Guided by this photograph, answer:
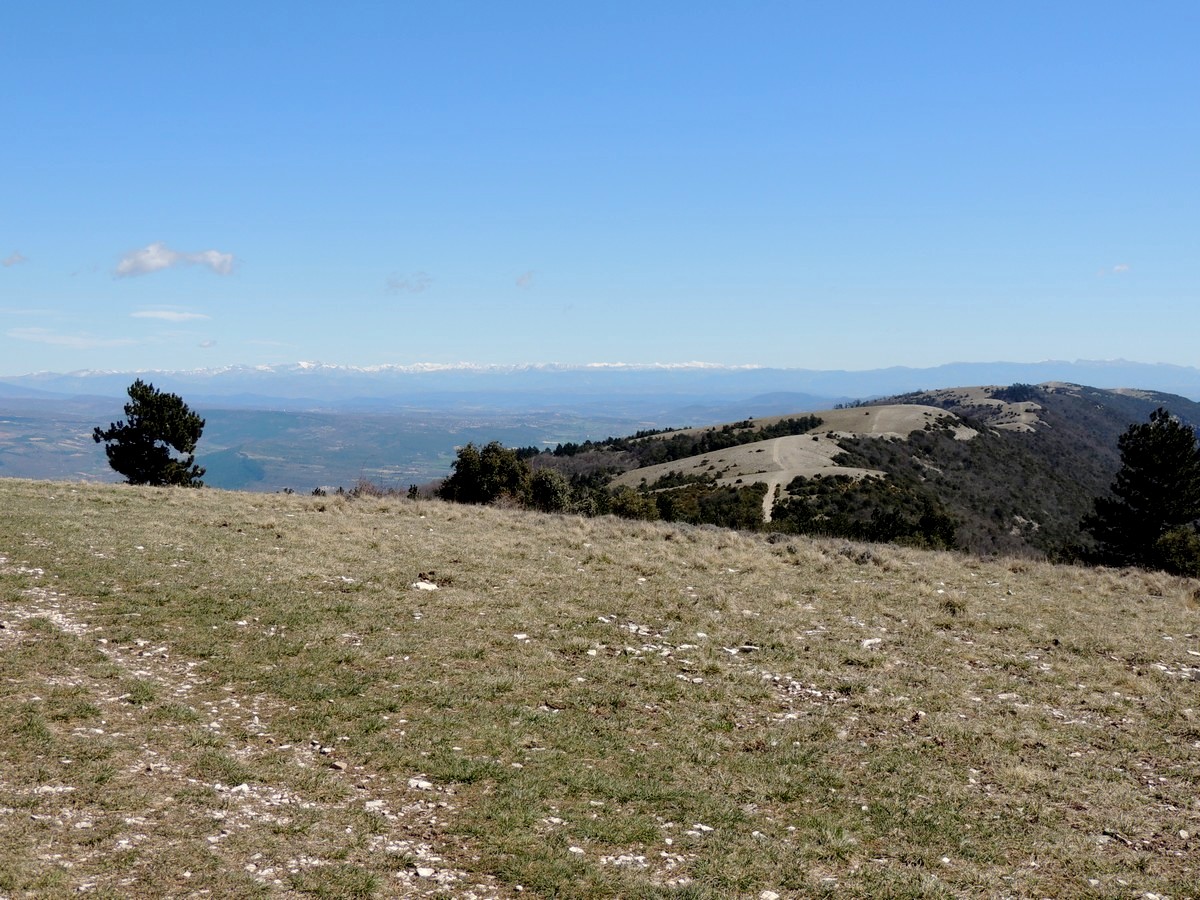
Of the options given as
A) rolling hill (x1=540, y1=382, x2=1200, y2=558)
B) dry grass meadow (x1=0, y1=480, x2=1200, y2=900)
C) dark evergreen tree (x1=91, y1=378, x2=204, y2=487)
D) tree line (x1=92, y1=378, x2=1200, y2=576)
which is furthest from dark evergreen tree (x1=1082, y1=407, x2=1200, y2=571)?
dark evergreen tree (x1=91, y1=378, x2=204, y2=487)

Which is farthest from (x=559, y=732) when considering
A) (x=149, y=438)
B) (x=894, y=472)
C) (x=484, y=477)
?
(x=894, y=472)

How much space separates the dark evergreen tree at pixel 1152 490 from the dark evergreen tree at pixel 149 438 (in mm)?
53483

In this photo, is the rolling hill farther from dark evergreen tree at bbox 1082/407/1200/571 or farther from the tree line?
dark evergreen tree at bbox 1082/407/1200/571

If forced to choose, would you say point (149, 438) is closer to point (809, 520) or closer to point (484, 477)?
point (484, 477)

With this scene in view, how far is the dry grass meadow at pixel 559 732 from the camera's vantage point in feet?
21.2

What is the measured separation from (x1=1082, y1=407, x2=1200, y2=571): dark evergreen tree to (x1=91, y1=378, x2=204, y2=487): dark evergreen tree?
175ft

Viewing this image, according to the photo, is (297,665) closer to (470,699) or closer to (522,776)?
(470,699)

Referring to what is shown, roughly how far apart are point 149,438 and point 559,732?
38.3 meters

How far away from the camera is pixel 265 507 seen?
25.3m

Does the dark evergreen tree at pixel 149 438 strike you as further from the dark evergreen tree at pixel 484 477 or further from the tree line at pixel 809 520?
the dark evergreen tree at pixel 484 477

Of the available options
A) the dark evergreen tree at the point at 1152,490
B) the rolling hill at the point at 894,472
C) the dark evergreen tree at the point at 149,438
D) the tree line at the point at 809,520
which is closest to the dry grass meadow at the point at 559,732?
the tree line at the point at 809,520

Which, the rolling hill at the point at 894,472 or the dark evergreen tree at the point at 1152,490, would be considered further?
the rolling hill at the point at 894,472

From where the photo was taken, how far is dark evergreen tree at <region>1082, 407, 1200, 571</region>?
43.6 metres

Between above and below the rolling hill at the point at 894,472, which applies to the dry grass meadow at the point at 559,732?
above
